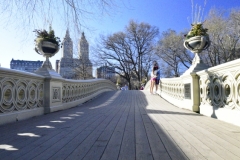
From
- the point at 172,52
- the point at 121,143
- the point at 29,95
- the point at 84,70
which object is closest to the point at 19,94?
the point at 29,95

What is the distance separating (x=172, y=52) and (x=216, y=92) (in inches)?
1128

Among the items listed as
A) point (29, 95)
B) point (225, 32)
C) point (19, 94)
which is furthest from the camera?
point (225, 32)

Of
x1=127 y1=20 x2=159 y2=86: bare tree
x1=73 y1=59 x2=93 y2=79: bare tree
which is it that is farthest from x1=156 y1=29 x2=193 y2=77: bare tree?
x1=73 y1=59 x2=93 y2=79: bare tree

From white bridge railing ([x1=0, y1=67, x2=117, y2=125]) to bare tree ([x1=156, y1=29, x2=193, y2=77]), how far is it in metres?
26.5

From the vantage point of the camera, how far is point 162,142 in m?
2.55

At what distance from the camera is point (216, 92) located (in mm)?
4570

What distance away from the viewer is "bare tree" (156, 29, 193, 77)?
3098 cm

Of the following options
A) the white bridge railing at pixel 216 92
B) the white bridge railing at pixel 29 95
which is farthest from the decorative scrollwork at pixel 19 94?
the white bridge railing at pixel 216 92

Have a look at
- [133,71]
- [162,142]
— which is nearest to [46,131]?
[162,142]

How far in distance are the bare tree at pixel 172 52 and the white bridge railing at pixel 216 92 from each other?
26.1m

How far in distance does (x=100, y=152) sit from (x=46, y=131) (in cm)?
149

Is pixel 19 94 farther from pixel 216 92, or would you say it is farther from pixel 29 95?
pixel 216 92

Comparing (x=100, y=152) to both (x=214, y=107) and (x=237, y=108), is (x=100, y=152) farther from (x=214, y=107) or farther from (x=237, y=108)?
(x=214, y=107)

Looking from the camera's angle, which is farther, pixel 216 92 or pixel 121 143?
pixel 216 92
